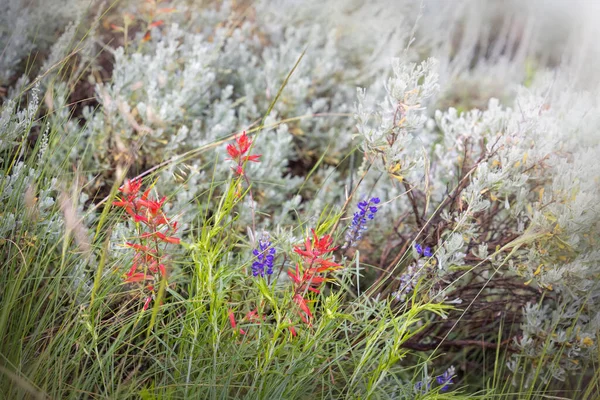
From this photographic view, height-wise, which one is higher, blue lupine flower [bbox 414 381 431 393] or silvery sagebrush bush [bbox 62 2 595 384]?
silvery sagebrush bush [bbox 62 2 595 384]

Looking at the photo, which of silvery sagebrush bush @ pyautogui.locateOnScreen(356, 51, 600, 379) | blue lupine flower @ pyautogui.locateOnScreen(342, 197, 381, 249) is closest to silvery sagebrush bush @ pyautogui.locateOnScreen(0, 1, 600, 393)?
silvery sagebrush bush @ pyautogui.locateOnScreen(356, 51, 600, 379)

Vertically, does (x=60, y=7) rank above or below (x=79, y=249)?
above

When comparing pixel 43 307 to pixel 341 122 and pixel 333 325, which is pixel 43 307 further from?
pixel 341 122

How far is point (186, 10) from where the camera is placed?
136 inches

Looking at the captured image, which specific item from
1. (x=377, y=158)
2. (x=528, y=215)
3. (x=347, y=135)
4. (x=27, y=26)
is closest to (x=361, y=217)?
(x=377, y=158)

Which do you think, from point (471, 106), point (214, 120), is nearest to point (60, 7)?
point (214, 120)

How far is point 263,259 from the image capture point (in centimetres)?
154

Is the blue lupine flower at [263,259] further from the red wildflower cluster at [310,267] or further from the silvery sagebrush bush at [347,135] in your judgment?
the silvery sagebrush bush at [347,135]

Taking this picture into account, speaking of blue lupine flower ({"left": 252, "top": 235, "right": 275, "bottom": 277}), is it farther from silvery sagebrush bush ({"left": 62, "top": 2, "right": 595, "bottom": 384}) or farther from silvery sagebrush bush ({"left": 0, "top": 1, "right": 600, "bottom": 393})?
silvery sagebrush bush ({"left": 62, "top": 2, "right": 595, "bottom": 384})

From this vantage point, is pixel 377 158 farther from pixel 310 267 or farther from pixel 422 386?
pixel 422 386

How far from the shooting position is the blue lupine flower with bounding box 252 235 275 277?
1.51 meters

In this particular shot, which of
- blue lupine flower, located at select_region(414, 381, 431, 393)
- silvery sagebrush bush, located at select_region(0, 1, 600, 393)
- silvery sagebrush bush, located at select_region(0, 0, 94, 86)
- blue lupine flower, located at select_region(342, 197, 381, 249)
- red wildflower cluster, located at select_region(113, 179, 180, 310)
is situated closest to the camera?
red wildflower cluster, located at select_region(113, 179, 180, 310)

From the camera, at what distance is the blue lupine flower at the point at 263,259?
4.95 feet

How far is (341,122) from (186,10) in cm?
122
